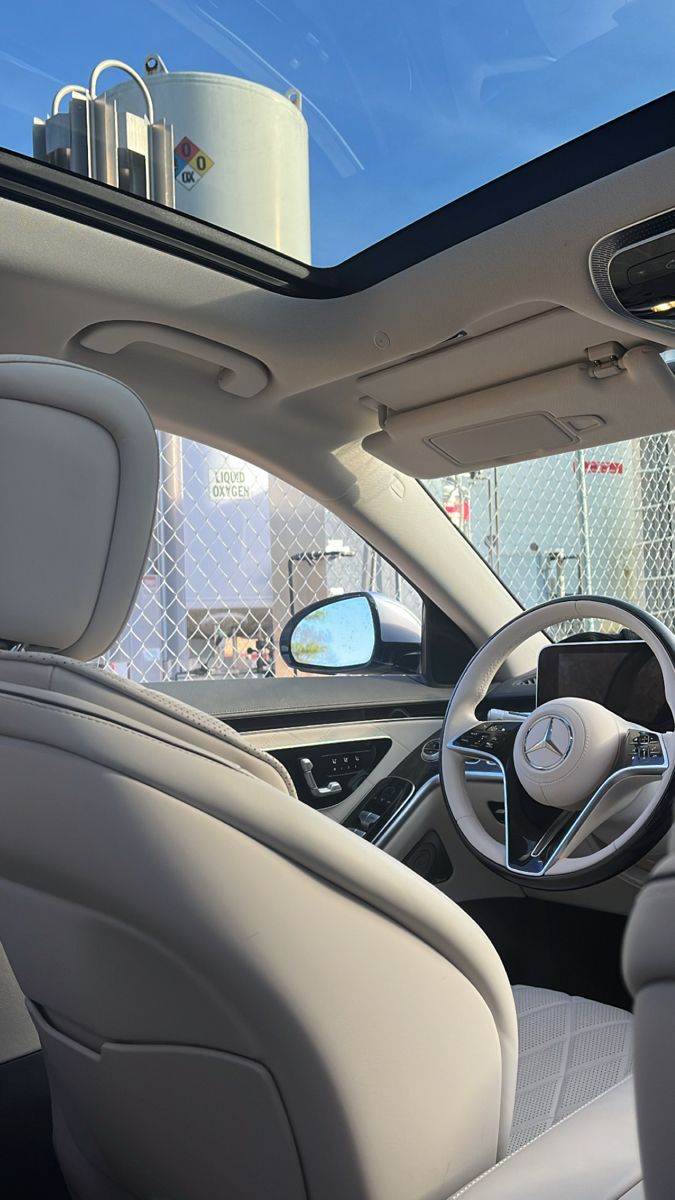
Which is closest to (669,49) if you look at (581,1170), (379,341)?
(379,341)

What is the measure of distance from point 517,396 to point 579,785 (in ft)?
3.18

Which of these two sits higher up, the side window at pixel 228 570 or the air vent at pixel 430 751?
the side window at pixel 228 570

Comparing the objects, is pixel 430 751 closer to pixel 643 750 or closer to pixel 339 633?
pixel 339 633

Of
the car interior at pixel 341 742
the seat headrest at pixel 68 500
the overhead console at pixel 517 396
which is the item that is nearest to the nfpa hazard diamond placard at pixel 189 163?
the car interior at pixel 341 742

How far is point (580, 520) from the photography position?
431 cm

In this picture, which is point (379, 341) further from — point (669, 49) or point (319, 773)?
point (319, 773)

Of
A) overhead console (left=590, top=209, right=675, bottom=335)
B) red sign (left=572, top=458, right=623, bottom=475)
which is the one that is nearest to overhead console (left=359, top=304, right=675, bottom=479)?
overhead console (left=590, top=209, right=675, bottom=335)

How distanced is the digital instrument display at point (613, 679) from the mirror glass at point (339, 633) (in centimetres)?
75

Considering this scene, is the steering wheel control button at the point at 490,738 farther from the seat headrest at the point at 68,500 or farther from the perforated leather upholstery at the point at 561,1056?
the seat headrest at the point at 68,500

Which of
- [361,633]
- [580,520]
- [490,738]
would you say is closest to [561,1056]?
[490,738]

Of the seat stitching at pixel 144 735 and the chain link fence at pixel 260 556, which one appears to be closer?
the seat stitching at pixel 144 735

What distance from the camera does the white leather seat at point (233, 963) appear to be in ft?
2.61

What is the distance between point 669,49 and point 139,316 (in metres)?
1.10

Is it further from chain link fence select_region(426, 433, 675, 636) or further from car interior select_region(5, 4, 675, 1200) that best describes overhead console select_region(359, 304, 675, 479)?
chain link fence select_region(426, 433, 675, 636)
